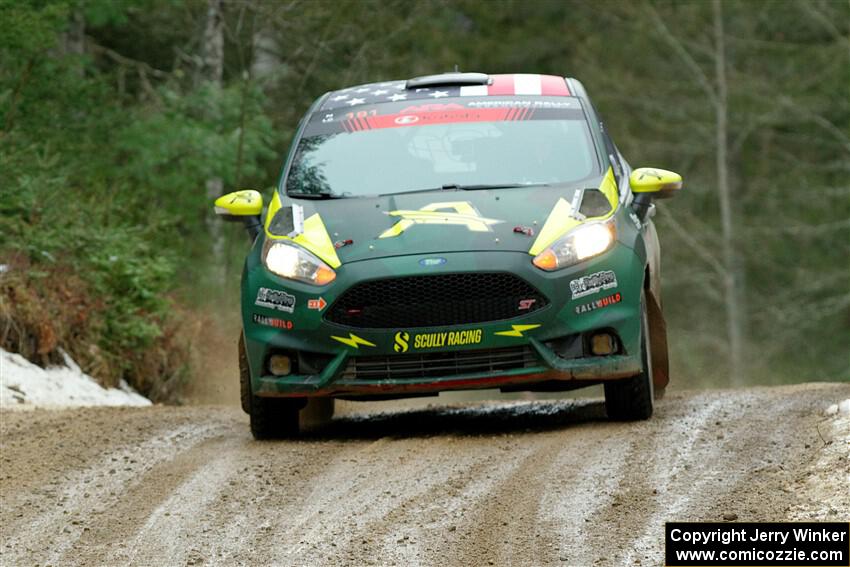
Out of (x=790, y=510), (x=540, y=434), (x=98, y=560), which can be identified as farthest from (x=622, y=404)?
(x=98, y=560)

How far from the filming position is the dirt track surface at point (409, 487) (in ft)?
21.5

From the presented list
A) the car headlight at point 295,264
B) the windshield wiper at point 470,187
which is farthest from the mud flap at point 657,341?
the car headlight at point 295,264

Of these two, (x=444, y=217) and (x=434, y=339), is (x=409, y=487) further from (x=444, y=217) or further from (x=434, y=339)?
(x=444, y=217)

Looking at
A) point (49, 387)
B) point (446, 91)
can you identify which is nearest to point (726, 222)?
point (49, 387)

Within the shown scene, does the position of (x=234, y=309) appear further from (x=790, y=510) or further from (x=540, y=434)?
(x=790, y=510)

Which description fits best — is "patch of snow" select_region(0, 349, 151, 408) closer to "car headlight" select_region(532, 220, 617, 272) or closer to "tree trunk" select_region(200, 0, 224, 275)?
"car headlight" select_region(532, 220, 617, 272)

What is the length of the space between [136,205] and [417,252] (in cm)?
908

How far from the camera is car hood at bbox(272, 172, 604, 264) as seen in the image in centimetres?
883

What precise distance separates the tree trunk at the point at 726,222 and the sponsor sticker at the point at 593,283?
83.1 ft

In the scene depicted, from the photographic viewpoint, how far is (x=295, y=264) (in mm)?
8984

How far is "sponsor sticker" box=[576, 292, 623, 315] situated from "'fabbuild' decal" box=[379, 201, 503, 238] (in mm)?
687

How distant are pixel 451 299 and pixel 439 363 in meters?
0.39

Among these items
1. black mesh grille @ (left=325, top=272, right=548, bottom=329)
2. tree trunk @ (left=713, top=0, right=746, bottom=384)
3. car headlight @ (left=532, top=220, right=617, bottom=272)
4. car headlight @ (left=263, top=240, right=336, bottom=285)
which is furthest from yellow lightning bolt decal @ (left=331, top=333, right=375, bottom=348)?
tree trunk @ (left=713, top=0, right=746, bottom=384)

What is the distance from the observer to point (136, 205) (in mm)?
17297
